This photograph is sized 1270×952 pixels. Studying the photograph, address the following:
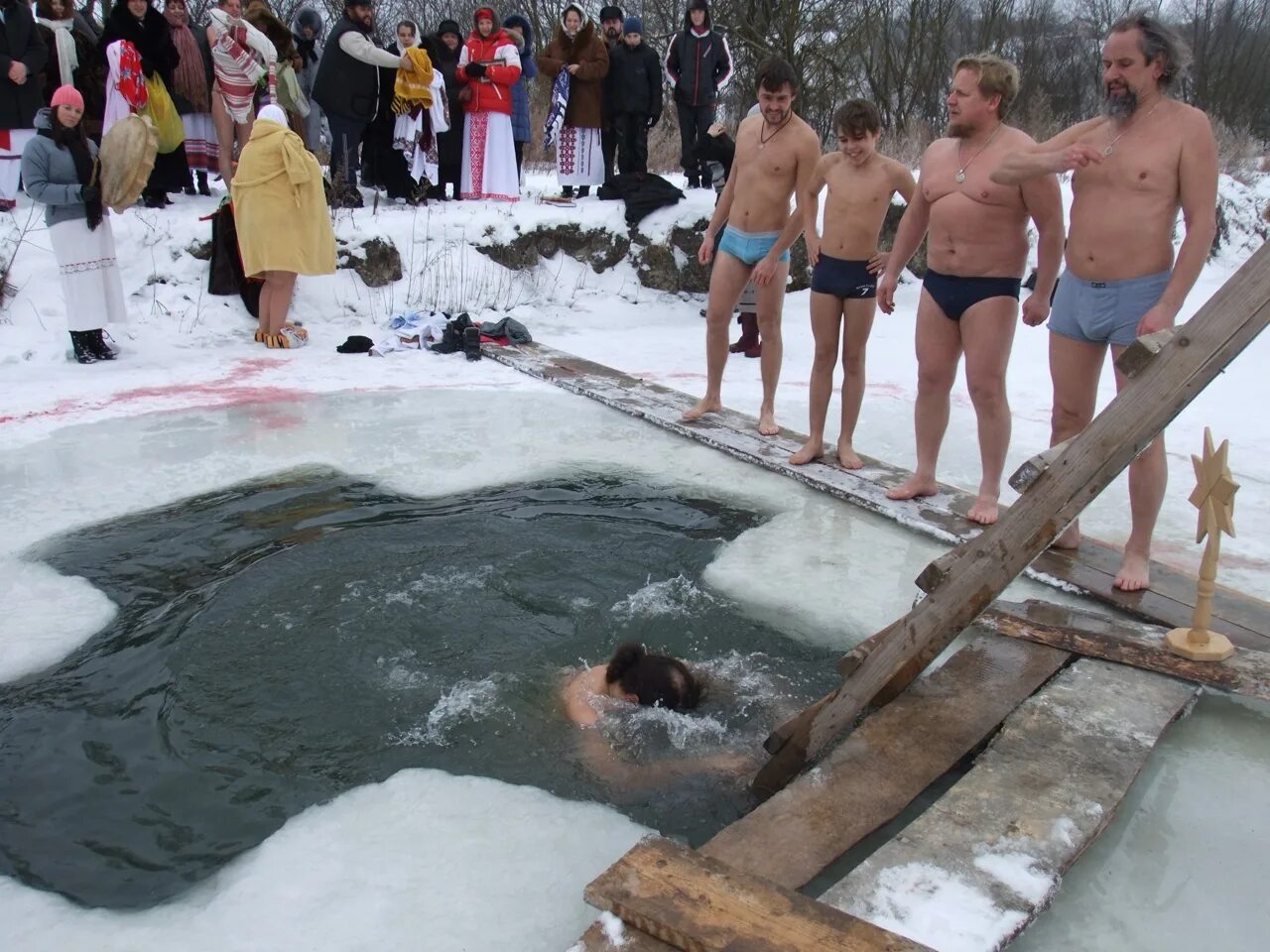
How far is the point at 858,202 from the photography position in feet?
16.0

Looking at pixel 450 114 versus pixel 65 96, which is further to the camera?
pixel 450 114

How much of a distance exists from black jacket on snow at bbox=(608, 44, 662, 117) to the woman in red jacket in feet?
3.22

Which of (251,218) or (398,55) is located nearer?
(251,218)

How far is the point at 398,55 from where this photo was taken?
9375 millimetres

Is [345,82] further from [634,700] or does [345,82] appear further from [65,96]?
[634,700]

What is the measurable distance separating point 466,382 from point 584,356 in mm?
1437

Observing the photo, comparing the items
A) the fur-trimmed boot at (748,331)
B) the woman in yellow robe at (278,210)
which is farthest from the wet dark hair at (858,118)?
the woman in yellow robe at (278,210)

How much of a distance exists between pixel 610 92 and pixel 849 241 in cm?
619

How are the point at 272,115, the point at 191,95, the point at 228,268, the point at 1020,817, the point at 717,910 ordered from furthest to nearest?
the point at 191,95
the point at 228,268
the point at 272,115
the point at 1020,817
the point at 717,910

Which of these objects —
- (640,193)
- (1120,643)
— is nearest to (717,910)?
(1120,643)

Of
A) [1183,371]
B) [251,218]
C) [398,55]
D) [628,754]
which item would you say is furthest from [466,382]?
[1183,371]

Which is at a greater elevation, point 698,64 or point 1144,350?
point 698,64

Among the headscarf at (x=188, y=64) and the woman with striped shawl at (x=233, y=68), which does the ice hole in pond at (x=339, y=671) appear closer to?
the woman with striped shawl at (x=233, y=68)

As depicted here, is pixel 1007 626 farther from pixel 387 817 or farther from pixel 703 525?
pixel 387 817
